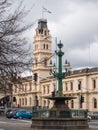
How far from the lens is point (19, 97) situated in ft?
451

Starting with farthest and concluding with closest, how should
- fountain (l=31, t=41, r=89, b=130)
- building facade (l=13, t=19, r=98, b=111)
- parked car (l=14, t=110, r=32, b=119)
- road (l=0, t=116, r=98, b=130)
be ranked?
1. building facade (l=13, t=19, r=98, b=111)
2. parked car (l=14, t=110, r=32, b=119)
3. fountain (l=31, t=41, r=89, b=130)
4. road (l=0, t=116, r=98, b=130)

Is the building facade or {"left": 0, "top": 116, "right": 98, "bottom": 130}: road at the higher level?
the building facade

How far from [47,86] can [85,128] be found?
8700 cm

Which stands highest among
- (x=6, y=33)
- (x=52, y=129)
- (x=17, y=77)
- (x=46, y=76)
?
(x=46, y=76)

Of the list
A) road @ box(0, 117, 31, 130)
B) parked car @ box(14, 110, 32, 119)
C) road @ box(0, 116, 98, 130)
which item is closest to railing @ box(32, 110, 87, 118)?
road @ box(0, 116, 98, 130)

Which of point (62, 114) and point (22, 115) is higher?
point (22, 115)

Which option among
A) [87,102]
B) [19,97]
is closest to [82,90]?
[87,102]

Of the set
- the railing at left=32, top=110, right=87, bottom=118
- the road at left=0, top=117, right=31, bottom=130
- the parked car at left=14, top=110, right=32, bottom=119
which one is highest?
the parked car at left=14, top=110, right=32, bottom=119

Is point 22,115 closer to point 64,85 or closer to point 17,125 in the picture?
point 17,125

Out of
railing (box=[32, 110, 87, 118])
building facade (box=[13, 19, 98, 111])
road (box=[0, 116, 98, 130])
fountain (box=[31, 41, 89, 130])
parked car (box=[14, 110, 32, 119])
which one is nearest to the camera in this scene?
road (box=[0, 116, 98, 130])

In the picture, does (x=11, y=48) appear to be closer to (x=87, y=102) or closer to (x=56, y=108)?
(x=56, y=108)

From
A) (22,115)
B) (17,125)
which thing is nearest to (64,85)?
(22,115)

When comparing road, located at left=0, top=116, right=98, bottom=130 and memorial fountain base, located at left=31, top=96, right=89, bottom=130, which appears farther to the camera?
memorial fountain base, located at left=31, top=96, right=89, bottom=130

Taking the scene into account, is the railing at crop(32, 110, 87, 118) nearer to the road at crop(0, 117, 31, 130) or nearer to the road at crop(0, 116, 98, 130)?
the road at crop(0, 116, 98, 130)
